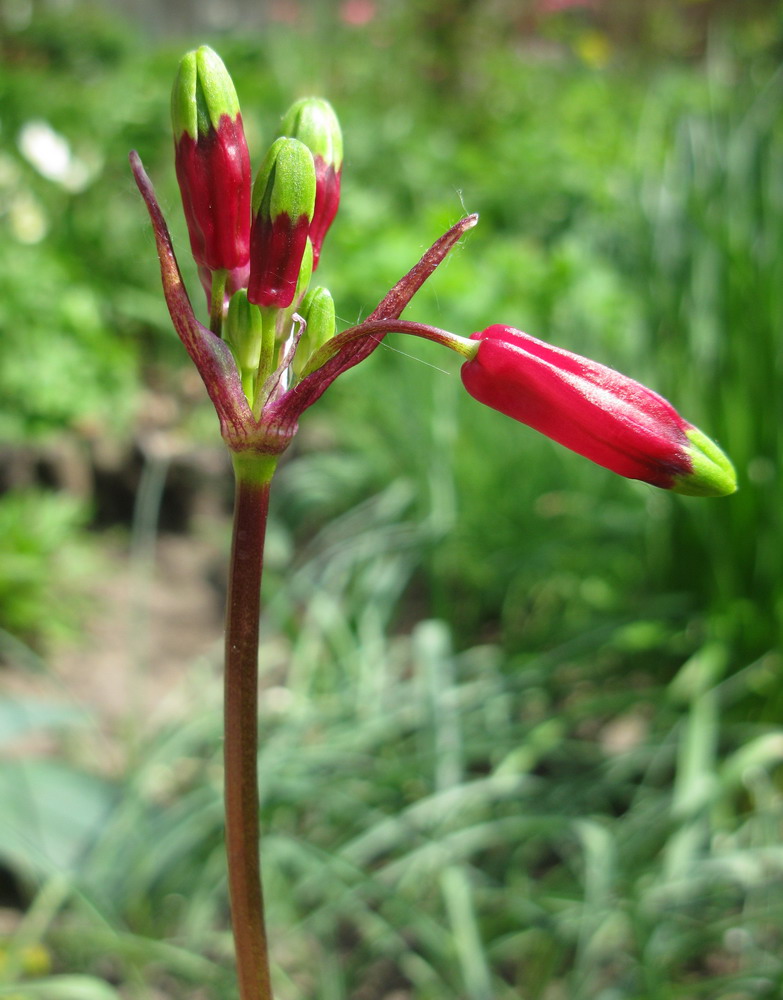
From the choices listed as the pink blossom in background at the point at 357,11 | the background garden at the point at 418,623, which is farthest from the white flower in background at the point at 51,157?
the pink blossom in background at the point at 357,11

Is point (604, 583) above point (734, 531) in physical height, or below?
below

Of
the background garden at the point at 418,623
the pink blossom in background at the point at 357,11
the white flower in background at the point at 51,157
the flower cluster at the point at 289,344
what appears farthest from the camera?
the pink blossom in background at the point at 357,11

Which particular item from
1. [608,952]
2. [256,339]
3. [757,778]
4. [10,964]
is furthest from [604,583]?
[256,339]

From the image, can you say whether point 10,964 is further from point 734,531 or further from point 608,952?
point 734,531

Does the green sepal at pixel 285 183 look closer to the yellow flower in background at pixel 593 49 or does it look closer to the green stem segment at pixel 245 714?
the green stem segment at pixel 245 714

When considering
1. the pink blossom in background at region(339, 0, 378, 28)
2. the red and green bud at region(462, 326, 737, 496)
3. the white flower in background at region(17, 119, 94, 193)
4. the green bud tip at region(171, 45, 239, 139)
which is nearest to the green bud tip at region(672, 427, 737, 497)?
the red and green bud at region(462, 326, 737, 496)

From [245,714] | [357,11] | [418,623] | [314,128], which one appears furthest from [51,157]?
[357,11]
